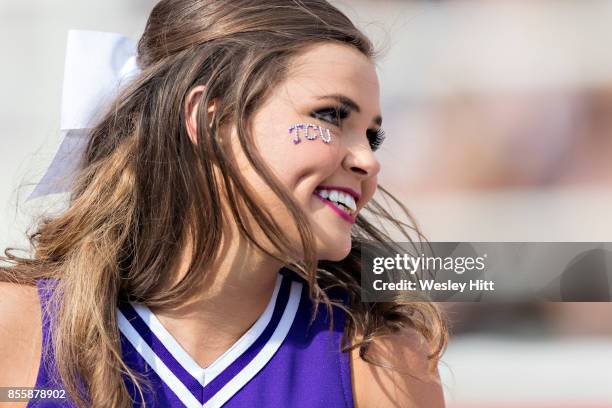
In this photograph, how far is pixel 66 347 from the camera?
0.88 m

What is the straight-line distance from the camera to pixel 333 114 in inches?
36.3

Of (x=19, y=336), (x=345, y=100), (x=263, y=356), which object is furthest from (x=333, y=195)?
(x=19, y=336)

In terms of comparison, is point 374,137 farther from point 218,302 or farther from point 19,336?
point 19,336

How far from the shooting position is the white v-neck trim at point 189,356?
0.92 metres

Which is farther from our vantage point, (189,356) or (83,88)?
(83,88)

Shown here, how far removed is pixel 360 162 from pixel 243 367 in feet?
0.97

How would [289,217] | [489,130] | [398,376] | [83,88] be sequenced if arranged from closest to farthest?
[289,217], [398,376], [83,88], [489,130]

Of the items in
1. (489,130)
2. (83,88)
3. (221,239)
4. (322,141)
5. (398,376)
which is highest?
(489,130)

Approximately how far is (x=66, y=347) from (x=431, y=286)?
0.56 metres

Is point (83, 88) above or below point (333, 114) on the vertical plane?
above

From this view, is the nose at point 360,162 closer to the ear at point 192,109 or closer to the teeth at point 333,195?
the teeth at point 333,195

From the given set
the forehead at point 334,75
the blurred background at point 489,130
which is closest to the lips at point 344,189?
the forehead at point 334,75

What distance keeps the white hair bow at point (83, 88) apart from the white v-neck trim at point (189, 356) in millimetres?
276

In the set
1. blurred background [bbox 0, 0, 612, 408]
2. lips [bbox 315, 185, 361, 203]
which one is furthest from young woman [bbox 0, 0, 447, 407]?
blurred background [bbox 0, 0, 612, 408]
